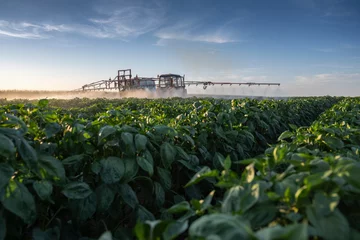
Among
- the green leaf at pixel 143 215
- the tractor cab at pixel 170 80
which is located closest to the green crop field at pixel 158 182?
the green leaf at pixel 143 215

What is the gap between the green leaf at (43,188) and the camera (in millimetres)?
1644

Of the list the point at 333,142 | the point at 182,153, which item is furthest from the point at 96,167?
the point at 333,142

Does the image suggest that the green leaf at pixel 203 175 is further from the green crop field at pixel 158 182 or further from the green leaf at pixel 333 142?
the green leaf at pixel 333 142

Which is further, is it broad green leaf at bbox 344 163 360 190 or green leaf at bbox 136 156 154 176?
green leaf at bbox 136 156 154 176

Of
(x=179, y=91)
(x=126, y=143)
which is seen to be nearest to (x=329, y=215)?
(x=126, y=143)

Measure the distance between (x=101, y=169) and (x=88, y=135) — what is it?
0.82ft

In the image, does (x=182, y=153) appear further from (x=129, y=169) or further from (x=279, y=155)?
(x=279, y=155)

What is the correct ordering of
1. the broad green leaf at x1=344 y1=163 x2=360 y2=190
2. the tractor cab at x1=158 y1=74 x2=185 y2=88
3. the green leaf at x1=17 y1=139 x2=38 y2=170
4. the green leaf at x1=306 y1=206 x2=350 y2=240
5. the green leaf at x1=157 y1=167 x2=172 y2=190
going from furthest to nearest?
the tractor cab at x1=158 y1=74 x2=185 y2=88
the green leaf at x1=157 y1=167 x2=172 y2=190
the green leaf at x1=17 y1=139 x2=38 y2=170
the broad green leaf at x1=344 y1=163 x2=360 y2=190
the green leaf at x1=306 y1=206 x2=350 y2=240

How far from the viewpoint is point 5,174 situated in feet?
4.84

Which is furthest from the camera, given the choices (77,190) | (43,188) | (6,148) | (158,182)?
(158,182)

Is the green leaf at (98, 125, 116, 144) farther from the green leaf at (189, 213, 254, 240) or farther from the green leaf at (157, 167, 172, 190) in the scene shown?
the green leaf at (189, 213, 254, 240)

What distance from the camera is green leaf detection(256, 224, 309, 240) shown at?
0.72 meters

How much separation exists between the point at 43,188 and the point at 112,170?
0.43 metres

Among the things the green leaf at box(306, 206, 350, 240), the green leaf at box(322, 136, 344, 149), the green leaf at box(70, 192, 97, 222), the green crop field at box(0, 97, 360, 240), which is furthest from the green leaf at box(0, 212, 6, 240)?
the green leaf at box(322, 136, 344, 149)
